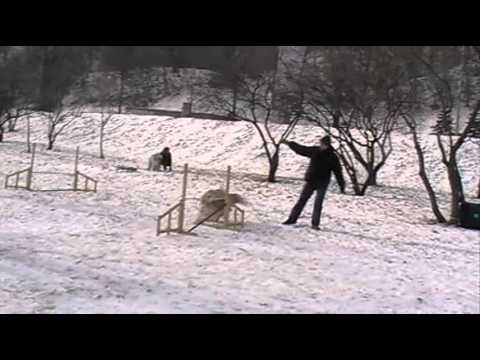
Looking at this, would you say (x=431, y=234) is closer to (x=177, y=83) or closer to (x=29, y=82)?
(x=29, y=82)

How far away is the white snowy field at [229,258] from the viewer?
4.87 m

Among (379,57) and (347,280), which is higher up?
(379,57)

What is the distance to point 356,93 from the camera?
16234 millimetres

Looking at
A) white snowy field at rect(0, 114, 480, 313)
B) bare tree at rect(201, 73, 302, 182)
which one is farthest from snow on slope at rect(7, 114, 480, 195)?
white snowy field at rect(0, 114, 480, 313)

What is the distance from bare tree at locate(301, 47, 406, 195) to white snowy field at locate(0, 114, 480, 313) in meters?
2.93

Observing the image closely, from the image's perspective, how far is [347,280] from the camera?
5.90 m

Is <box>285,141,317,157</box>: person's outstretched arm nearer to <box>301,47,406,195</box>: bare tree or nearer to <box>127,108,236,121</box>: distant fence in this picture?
<box>301,47,406,195</box>: bare tree

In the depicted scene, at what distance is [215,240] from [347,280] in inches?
91.7

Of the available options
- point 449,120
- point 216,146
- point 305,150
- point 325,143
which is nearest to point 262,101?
point 216,146

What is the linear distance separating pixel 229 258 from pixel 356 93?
10.9 metres

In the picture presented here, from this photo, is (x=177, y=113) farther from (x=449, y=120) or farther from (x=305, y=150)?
(x=305, y=150)

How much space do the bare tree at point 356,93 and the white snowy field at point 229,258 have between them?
9.63 ft

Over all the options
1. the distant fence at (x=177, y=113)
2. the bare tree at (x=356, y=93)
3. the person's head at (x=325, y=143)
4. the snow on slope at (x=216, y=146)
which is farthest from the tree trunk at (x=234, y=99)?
the person's head at (x=325, y=143)
